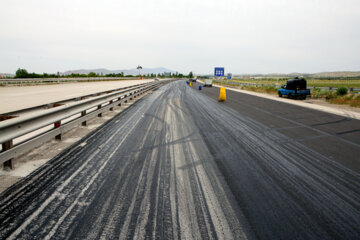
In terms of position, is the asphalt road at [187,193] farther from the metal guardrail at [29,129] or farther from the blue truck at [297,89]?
the blue truck at [297,89]

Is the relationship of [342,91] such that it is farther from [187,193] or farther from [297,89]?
[187,193]

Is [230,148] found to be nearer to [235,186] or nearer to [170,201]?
[235,186]

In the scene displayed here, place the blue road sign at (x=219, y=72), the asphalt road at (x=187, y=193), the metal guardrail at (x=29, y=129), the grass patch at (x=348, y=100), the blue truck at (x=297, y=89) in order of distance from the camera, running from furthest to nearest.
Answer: the blue road sign at (x=219, y=72)
the blue truck at (x=297, y=89)
the grass patch at (x=348, y=100)
the metal guardrail at (x=29, y=129)
the asphalt road at (x=187, y=193)

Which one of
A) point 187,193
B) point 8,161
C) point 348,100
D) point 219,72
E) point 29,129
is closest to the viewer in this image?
point 187,193

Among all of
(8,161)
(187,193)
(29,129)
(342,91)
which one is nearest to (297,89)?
(342,91)

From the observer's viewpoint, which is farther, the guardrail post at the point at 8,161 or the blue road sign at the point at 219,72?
the blue road sign at the point at 219,72

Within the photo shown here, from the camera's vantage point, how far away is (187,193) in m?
3.42

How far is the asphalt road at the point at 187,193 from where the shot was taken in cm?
260

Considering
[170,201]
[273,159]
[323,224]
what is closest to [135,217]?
[170,201]

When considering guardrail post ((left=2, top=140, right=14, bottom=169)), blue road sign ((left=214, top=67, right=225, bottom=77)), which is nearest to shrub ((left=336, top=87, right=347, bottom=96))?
guardrail post ((left=2, top=140, right=14, bottom=169))

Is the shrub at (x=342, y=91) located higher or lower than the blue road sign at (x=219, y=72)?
lower

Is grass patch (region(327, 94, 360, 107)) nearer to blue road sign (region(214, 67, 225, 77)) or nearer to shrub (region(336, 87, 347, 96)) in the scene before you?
shrub (region(336, 87, 347, 96))

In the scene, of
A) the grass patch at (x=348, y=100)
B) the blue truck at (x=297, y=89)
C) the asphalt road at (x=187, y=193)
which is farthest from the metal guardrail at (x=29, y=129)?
the blue truck at (x=297, y=89)

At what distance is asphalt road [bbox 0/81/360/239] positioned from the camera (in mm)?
2598
